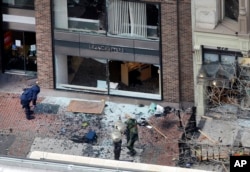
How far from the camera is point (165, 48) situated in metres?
51.8

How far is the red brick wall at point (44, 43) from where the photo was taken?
52.8 metres

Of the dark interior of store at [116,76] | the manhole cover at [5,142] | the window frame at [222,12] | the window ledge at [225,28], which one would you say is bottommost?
the manhole cover at [5,142]

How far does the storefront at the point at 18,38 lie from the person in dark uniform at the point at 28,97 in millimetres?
3465

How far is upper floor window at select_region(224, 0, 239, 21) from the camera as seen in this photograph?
1965 inches

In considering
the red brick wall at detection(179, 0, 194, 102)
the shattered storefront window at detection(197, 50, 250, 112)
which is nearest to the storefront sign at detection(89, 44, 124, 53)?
the red brick wall at detection(179, 0, 194, 102)

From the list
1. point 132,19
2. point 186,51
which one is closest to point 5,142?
point 132,19

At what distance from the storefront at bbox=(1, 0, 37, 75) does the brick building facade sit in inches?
61.9

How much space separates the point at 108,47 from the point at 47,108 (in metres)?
3.41

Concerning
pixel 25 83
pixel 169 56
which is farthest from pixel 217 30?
pixel 25 83

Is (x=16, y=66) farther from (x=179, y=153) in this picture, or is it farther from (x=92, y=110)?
(x=179, y=153)

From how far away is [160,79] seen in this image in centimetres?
5241

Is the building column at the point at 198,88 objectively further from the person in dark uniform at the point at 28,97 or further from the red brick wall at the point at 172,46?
the person in dark uniform at the point at 28,97

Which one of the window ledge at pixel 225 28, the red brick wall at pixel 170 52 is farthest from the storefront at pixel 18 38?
the window ledge at pixel 225 28

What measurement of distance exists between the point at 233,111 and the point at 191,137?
2.36 m
